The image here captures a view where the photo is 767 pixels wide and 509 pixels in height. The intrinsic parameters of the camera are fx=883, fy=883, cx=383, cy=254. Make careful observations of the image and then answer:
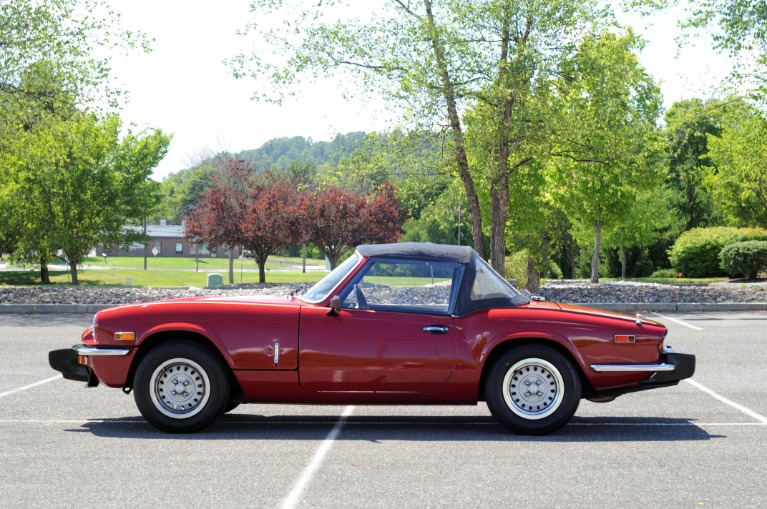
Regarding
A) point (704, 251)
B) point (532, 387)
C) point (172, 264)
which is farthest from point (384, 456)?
point (172, 264)

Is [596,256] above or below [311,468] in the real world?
above

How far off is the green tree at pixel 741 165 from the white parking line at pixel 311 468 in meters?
20.6

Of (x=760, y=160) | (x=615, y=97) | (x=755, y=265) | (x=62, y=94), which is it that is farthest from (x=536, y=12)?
(x=755, y=265)

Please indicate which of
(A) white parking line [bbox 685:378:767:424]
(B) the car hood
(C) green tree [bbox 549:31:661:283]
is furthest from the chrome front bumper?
(C) green tree [bbox 549:31:661:283]

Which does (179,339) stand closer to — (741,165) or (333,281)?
(333,281)

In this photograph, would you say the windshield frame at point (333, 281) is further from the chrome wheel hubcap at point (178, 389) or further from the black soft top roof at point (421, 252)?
the chrome wheel hubcap at point (178, 389)

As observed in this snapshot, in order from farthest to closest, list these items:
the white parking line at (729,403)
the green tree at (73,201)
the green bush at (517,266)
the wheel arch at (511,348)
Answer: the green bush at (517,266), the green tree at (73,201), the white parking line at (729,403), the wheel arch at (511,348)

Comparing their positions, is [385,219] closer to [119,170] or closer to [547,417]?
[119,170]

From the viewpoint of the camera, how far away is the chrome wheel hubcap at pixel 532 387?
668cm

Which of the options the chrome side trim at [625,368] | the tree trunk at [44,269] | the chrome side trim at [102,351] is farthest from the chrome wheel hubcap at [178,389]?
the tree trunk at [44,269]

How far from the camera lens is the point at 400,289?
6.96 meters

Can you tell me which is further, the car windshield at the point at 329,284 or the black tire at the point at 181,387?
the car windshield at the point at 329,284

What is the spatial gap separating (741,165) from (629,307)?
39.0ft

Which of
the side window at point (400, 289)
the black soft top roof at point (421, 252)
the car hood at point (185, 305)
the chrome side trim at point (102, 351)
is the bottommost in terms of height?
the chrome side trim at point (102, 351)
